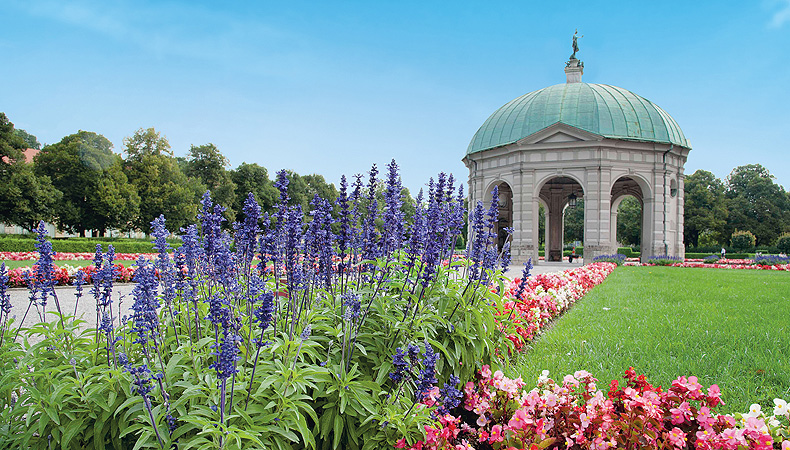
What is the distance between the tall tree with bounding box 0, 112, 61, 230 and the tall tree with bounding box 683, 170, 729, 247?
198 feet

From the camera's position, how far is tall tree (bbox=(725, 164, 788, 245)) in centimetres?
4909

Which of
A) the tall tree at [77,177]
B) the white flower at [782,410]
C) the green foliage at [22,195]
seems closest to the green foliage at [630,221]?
the tall tree at [77,177]

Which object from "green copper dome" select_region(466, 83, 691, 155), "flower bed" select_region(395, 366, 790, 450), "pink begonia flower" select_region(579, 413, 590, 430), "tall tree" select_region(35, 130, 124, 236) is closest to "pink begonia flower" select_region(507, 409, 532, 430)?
"flower bed" select_region(395, 366, 790, 450)

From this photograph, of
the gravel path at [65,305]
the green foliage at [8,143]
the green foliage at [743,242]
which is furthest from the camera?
the green foliage at [743,242]

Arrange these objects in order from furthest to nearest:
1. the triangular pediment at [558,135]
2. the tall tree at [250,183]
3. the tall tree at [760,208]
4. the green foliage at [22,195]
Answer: the tall tree at [760,208]
the tall tree at [250,183]
the green foliage at [22,195]
the triangular pediment at [558,135]

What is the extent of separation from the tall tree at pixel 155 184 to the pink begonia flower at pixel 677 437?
128ft

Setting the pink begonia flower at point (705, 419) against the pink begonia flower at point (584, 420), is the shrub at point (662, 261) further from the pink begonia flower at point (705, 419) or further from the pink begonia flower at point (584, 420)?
the pink begonia flower at point (584, 420)

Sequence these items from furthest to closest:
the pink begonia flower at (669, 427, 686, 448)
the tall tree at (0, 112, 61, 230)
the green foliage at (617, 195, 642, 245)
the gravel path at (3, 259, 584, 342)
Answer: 1. the green foliage at (617, 195, 642, 245)
2. the tall tree at (0, 112, 61, 230)
3. the gravel path at (3, 259, 584, 342)
4. the pink begonia flower at (669, 427, 686, 448)

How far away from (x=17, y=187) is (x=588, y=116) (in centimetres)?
3705

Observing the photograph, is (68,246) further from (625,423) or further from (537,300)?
(625,423)

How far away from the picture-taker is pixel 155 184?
37531mm

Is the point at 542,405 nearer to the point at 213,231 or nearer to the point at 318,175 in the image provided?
the point at 213,231

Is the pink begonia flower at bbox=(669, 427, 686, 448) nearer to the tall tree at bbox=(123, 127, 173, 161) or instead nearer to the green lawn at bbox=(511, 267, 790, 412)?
the green lawn at bbox=(511, 267, 790, 412)

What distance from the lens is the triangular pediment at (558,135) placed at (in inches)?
1016
